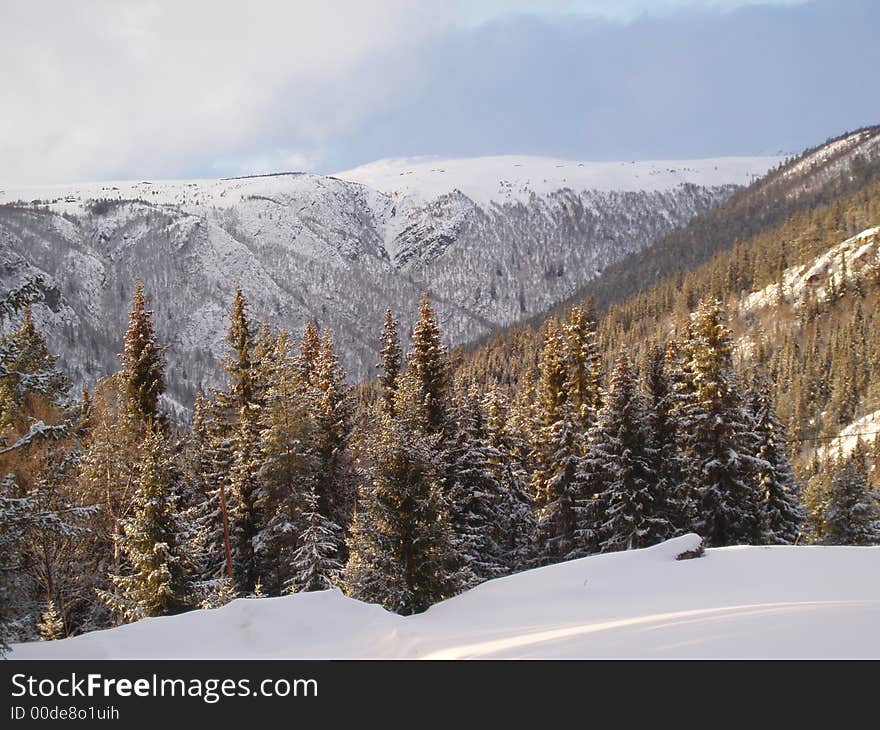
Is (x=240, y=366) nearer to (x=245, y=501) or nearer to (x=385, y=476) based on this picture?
(x=245, y=501)

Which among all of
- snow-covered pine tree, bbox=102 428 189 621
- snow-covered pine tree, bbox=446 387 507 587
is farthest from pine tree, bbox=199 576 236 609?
snow-covered pine tree, bbox=446 387 507 587

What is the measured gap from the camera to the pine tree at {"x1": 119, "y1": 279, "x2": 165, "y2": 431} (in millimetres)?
23109

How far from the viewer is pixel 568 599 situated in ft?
38.8

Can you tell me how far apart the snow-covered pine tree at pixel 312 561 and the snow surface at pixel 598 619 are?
8.79 meters

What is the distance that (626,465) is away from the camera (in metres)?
23.5

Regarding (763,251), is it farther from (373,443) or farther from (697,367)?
(373,443)

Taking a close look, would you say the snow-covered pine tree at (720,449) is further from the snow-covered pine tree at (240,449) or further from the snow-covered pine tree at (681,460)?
the snow-covered pine tree at (240,449)

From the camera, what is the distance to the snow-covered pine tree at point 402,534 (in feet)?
55.4

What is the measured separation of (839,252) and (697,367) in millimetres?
131914

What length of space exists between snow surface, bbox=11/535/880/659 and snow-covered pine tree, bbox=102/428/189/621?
6.87 m

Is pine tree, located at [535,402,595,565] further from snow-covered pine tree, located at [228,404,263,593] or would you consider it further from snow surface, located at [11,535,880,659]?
snow-covered pine tree, located at [228,404,263,593]

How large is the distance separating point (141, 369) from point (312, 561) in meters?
10.4

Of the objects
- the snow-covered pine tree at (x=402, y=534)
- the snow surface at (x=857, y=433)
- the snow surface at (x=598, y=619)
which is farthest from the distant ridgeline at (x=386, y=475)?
the snow surface at (x=857, y=433)

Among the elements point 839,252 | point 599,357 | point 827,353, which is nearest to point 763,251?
point 839,252
